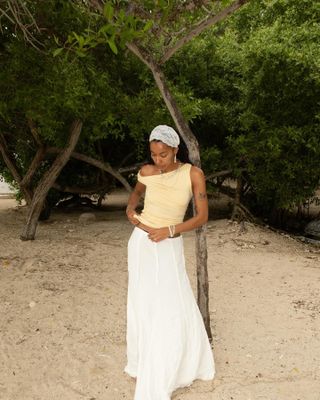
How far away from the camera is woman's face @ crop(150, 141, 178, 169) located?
310cm

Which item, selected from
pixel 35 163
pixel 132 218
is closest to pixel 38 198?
pixel 35 163

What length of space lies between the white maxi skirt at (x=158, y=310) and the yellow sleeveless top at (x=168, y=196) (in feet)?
0.46

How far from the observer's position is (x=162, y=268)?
3.23 meters

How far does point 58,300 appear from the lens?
214 inches

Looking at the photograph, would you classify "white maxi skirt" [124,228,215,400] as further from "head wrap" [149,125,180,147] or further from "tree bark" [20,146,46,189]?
"tree bark" [20,146,46,189]

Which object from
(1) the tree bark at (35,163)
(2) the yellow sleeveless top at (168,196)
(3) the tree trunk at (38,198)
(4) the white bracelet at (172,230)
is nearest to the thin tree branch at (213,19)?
(2) the yellow sleeveless top at (168,196)

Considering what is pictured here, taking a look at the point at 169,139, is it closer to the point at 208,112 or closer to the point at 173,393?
the point at 173,393

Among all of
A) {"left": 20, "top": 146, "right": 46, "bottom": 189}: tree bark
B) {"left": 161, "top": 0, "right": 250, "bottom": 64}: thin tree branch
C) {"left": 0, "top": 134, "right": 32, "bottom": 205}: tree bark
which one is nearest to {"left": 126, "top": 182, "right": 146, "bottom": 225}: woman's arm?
{"left": 161, "top": 0, "right": 250, "bottom": 64}: thin tree branch

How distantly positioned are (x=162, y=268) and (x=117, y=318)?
1.94m

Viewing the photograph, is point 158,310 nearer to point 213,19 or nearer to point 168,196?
point 168,196

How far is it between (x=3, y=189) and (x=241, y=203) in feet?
37.5

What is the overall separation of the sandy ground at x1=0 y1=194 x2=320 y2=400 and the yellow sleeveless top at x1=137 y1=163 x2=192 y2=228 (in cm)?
134

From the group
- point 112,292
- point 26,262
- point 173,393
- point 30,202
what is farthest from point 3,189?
point 173,393

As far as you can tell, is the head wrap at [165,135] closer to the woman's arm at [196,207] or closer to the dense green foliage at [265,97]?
the woman's arm at [196,207]
